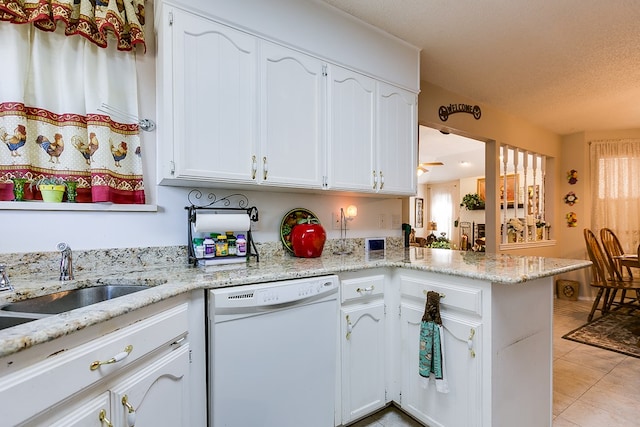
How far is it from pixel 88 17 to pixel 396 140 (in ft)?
6.21

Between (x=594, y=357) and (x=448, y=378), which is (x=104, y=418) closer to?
(x=448, y=378)

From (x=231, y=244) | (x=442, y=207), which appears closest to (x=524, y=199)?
(x=231, y=244)

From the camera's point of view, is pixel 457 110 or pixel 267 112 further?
pixel 457 110

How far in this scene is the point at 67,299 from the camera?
3.97 ft

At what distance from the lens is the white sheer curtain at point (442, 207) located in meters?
8.86

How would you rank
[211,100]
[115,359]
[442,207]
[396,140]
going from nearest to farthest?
[115,359], [211,100], [396,140], [442,207]

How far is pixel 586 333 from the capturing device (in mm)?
3109

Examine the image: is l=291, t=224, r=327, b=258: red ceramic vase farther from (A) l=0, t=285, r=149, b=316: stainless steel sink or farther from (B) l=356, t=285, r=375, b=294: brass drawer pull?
(A) l=0, t=285, r=149, b=316: stainless steel sink

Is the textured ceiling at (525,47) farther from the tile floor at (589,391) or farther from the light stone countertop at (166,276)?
the tile floor at (589,391)

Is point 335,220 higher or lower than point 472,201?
lower

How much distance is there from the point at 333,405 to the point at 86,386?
1.15 m

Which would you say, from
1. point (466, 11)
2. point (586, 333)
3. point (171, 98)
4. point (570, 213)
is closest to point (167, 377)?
point (171, 98)

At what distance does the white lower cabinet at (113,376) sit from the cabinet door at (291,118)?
88 centimetres

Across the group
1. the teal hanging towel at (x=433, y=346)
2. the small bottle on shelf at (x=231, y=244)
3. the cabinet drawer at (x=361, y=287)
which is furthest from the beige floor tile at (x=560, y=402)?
the small bottle on shelf at (x=231, y=244)
